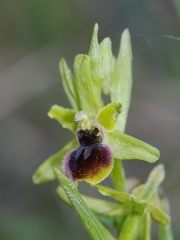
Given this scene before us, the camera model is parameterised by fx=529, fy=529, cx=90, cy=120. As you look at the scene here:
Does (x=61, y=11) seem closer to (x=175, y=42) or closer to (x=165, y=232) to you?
(x=175, y=42)

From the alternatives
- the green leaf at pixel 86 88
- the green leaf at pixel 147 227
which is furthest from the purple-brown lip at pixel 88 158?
the green leaf at pixel 147 227

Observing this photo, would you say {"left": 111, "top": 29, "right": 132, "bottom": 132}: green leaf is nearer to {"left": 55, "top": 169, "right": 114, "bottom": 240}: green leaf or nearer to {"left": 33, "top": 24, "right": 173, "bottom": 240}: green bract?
{"left": 33, "top": 24, "right": 173, "bottom": 240}: green bract

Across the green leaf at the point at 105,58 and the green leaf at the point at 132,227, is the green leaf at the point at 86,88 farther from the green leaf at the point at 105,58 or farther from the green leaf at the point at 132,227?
the green leaf at the point at 132,227

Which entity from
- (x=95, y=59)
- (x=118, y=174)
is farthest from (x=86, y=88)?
(x=118, y=174)

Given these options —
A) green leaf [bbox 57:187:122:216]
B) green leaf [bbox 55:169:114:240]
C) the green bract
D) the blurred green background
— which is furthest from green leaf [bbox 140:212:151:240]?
the blurred green background

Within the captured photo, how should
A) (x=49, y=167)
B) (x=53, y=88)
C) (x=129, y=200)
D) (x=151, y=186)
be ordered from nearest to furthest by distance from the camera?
1. (x=129, y=200)
2. (x=151, y=186)
3. (x=49, y=167)
4. (x=53, y=88)

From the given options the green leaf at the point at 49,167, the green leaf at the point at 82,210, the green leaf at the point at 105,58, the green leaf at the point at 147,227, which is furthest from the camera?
the green leaf at the point at 49,167

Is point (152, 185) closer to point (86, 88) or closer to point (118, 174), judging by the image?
point (118, 174)
